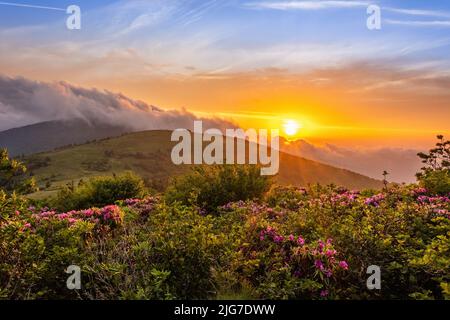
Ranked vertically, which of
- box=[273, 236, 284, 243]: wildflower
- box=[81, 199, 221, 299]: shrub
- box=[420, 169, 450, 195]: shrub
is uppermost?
box=[420, 169, 450, 195]: shrub

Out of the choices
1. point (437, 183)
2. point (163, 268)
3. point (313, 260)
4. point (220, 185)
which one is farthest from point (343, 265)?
point (220, 185)

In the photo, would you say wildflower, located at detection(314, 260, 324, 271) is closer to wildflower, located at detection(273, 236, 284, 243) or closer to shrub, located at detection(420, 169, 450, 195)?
wildflower, located at detection(273, 236, 284, 243)

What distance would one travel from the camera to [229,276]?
6145mm

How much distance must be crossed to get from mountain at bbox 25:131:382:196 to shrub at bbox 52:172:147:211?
4022cm

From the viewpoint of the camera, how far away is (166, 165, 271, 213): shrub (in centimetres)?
1326

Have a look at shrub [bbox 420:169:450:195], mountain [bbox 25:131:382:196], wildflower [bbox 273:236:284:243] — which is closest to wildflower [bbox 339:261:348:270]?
wildflower [bbox 273:236:284:243]

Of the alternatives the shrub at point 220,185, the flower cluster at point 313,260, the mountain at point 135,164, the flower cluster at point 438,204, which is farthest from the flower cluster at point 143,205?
the mountain at point 135,164

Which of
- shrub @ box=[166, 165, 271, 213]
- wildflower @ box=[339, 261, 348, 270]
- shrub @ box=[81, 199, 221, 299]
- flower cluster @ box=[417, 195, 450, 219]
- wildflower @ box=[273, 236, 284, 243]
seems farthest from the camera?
shrub @ box=[166, 165, 271, 213]

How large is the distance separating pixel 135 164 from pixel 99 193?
71.3 m

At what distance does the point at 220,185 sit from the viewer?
13469 mm

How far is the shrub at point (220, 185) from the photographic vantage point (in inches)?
522
